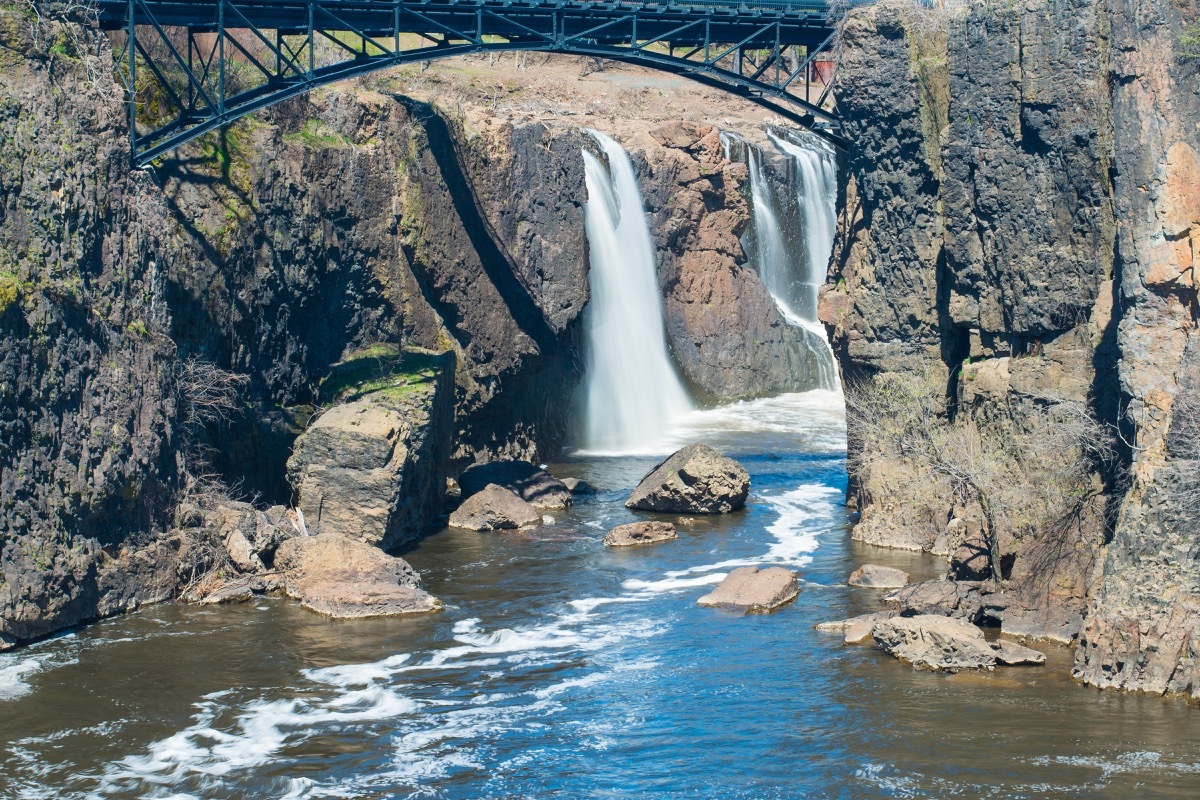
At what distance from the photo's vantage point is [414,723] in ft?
74.1

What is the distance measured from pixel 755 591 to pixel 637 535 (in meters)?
6.27

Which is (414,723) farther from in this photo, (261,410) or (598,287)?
(598,287)

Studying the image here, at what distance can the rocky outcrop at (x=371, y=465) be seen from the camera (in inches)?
1307

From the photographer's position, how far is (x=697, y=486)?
123 feet

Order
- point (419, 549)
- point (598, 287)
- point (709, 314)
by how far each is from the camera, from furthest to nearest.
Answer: point (709, 314), point (598, 287), point (419, 549)

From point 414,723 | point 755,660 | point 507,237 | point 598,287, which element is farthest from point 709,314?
point 414,723

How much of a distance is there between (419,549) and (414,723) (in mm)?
11827

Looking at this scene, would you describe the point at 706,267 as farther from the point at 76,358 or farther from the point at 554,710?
the point at 554,710

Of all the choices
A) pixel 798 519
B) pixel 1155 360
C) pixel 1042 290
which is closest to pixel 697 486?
pixel 798 519

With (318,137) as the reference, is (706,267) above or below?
below

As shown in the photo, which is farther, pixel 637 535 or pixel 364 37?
pixel 364 37

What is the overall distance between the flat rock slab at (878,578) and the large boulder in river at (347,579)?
28.1ft

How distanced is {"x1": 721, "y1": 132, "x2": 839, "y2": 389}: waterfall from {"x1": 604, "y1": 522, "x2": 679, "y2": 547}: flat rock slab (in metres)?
24.4

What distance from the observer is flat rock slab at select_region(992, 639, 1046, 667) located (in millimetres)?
24484
